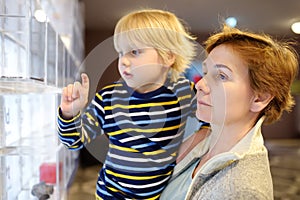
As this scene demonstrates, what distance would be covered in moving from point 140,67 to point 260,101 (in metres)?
0.13

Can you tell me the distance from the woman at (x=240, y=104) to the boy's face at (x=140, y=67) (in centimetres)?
5

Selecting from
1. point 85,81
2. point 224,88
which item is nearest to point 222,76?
point 224,88

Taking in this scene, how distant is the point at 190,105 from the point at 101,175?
144 mm

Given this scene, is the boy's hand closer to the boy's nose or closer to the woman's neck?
the boy's nose

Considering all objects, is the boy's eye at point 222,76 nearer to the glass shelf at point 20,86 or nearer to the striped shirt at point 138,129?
the striped shirt at point 138,129

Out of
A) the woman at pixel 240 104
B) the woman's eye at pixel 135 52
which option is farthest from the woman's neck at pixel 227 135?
the woman's eye at pixel 135 52

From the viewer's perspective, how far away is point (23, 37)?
40 cm

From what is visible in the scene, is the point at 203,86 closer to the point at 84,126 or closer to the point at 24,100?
the point at 84,126

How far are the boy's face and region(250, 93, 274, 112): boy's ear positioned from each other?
10 cm

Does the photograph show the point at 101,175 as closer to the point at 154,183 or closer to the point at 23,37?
the point at 154,183

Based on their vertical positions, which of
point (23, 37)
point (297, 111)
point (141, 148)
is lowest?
point (297, 111)

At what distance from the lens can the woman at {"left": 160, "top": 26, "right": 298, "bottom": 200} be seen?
30 centimetres

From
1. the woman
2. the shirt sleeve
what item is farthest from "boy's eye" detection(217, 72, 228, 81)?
the shirt sleeve

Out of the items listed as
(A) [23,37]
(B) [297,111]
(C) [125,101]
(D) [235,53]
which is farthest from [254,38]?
(B) [297,111]
